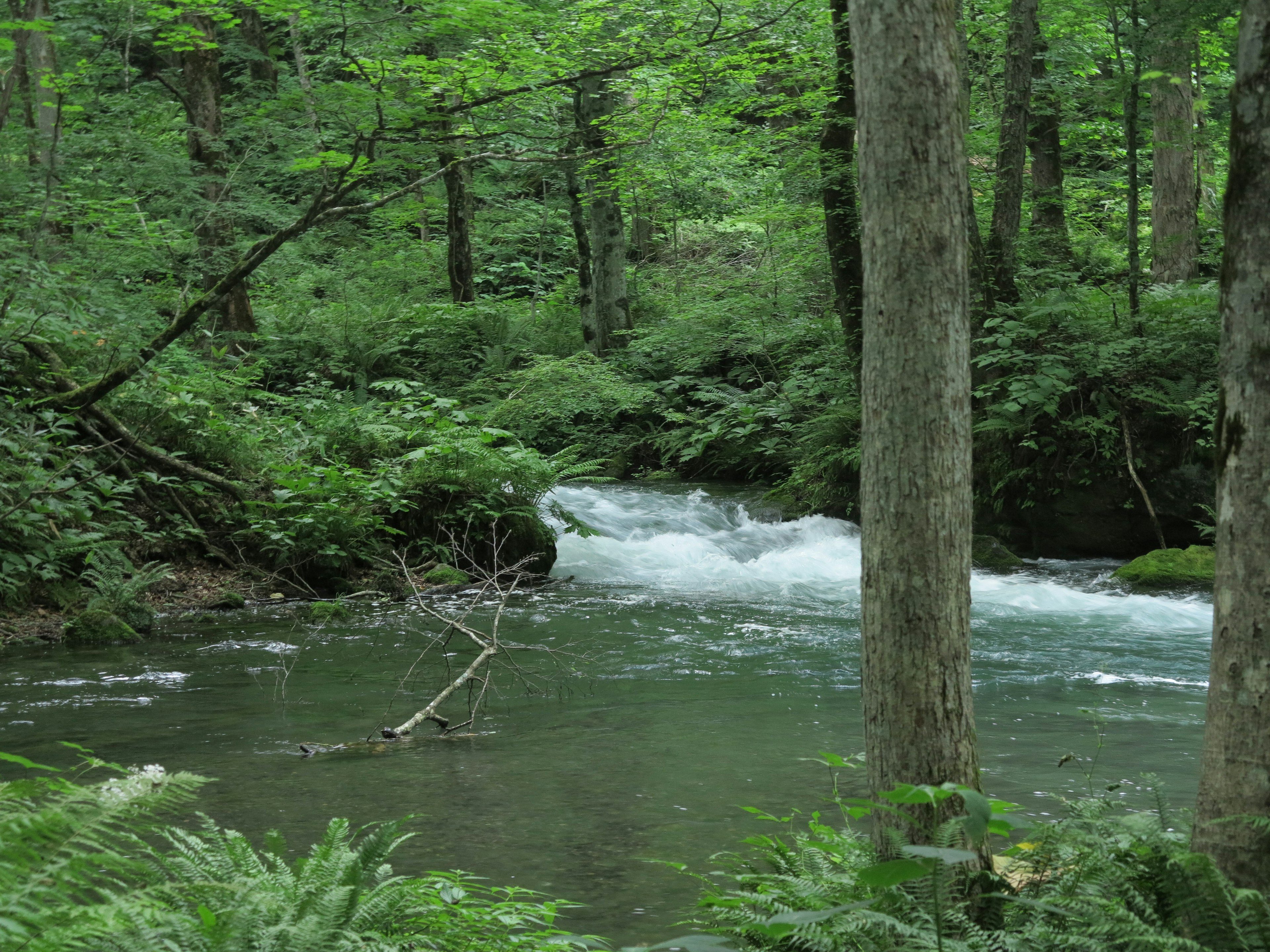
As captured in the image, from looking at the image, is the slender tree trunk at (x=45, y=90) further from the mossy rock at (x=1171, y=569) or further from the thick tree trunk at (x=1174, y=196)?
the thick tree trunk at (x=1174, y=196)

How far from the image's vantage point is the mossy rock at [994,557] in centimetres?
1227

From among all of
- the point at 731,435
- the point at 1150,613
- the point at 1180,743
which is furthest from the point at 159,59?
the point at 1180,743

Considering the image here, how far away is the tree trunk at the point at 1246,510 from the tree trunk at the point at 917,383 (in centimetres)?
70

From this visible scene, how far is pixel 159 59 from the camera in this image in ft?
98.4

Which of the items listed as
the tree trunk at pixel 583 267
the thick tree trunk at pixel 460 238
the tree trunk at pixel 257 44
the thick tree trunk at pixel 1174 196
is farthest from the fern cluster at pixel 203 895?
the tree trunk at pixel 257 44

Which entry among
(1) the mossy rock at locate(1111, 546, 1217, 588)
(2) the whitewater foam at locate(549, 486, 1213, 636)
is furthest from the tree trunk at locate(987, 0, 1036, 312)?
(1) the mossy rock at locate(1111, 546, 1217, 588)

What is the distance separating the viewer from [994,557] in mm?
12398

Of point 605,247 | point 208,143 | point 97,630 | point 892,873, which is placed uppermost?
point 208,143

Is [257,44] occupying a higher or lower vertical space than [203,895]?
higher

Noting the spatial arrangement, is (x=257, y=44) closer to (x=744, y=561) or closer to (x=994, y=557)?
(x=744, y=561)

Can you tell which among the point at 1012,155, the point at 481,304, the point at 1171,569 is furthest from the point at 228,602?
the point at 481,304

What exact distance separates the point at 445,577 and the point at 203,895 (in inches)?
321

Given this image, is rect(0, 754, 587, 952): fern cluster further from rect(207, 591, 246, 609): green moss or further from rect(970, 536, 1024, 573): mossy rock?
rect(970, 536, 1024, 573): mossy rock

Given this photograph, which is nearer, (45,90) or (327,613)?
(327,613)
